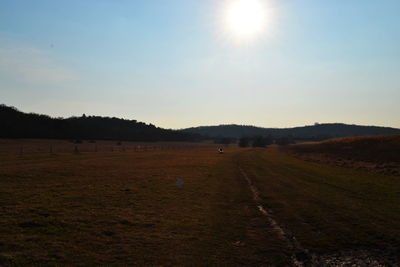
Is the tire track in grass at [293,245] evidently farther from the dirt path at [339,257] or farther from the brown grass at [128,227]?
the brown grass at [128,227]

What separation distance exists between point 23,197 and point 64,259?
10.7 metres

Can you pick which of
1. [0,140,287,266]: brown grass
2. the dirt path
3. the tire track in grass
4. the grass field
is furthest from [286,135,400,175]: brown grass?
the dirt path

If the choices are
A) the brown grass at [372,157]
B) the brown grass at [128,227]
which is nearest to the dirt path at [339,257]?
the brown grass at [128,227]

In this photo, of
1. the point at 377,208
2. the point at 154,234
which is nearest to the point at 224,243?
the point at 154,234

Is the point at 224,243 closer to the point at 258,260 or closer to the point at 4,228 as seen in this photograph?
the point at 258,260

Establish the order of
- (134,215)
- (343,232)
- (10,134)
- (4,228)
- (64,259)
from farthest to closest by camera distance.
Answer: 1. (10,134)
2. (134,215)
3. (343,232)
4. (4,228)
5. (64,259)

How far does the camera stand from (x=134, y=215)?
47.8ft

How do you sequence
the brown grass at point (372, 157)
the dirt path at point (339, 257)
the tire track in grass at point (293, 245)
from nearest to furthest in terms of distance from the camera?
the dirt path at point (339, 257), the tire track in grass at point (293, 245), the brown grass at point (372, 157)

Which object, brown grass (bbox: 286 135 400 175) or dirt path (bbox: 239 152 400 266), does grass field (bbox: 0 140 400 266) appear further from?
brown grass (bbox: 286 135 400 175)

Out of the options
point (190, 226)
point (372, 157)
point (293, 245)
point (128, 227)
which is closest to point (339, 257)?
point (293, 245)

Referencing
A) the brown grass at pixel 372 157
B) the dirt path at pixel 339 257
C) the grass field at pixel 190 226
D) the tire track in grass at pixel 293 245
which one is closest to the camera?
the dirt path at pixel 339 257

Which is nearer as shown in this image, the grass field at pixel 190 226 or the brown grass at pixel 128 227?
the brown grass at pixel 128 227

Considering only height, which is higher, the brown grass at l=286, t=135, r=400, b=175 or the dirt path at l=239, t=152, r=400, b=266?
the brown grass at l=286, t=135, r=400, b=175

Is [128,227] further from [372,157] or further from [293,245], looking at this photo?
[372,157]
